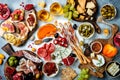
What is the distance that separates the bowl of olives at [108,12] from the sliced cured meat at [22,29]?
15.6 inches

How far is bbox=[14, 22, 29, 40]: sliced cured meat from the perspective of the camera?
1782 mm

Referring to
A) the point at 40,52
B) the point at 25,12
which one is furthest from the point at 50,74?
the point at 25,12

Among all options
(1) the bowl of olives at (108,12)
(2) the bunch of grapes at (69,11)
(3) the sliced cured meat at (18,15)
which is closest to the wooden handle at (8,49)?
(3) the sliced cured meat at (18,15)

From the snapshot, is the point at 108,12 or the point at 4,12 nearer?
the point at 108,12

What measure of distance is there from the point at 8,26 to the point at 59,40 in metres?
0.28

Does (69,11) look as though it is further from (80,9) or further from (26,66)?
(26,66)

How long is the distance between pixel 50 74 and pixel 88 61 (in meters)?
0.20

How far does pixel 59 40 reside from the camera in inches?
68.9

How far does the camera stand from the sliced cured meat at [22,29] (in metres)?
1.78

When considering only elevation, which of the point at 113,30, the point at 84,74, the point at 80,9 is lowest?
the point at 84,74

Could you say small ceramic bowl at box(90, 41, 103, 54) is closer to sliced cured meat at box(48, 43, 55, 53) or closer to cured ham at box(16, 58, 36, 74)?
sliced cured meat at box(48, 43, 55, 53)

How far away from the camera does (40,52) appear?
1.78m

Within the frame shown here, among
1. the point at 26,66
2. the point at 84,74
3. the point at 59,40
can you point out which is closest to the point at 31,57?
the point at 26,66

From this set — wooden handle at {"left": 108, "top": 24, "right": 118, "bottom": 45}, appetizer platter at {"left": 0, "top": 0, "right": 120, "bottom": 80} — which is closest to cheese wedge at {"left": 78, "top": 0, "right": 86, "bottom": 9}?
appetizer platter at {"left": 0, "top": 0, "right": 120, "bottom": 80}
